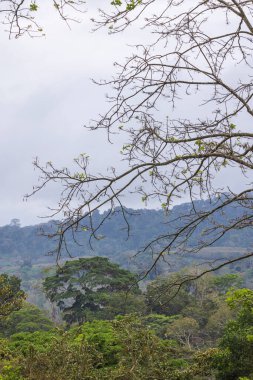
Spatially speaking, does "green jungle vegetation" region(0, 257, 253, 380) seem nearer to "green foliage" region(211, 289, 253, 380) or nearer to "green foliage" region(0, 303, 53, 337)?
"green foliage" region(211, 289, 253, 380)

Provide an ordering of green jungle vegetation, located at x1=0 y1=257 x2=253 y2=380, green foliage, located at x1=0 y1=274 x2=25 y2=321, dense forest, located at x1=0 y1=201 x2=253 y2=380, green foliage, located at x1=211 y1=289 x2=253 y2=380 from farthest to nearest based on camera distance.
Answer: green foliage, located at x1=0 y1=274 x2=25 y2=321 < green foliage, located at x1=211 y1=289 x2=253 y2=380 < green jungle vegetation, located at x1=0 y1=257 x2=253 y2=380 < dense forest, located at x1=0 y1=201 x2=253 y2=380

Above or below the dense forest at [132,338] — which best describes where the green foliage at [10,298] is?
above

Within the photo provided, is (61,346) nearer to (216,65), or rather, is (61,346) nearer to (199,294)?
(216,65)

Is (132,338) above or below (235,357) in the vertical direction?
A: above

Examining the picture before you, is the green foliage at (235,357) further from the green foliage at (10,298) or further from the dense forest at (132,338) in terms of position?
the green foliage at (10,298)

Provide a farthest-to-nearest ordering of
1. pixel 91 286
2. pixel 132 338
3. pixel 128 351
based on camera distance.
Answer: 1. pixel 91 286
2. pixel 132 338
3. pixel 128 351

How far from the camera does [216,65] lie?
172 inches

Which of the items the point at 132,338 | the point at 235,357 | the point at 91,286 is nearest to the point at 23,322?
the point at 91,286

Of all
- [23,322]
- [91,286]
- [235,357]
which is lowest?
[235,357]

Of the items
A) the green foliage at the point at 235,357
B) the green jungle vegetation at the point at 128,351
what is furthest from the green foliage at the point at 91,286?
the green foliage at the point at 235,357

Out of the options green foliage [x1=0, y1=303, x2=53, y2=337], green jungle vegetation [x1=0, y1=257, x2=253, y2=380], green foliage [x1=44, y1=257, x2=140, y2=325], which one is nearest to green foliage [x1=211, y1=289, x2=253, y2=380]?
green jungle vegetation [x1=0, y1=257, x2=253, y2=380]

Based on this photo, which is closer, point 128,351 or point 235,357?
point 128,351

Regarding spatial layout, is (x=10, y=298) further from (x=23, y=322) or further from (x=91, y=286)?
(x=91, y=286)

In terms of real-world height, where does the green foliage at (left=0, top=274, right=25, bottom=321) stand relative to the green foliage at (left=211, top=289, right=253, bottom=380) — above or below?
above
